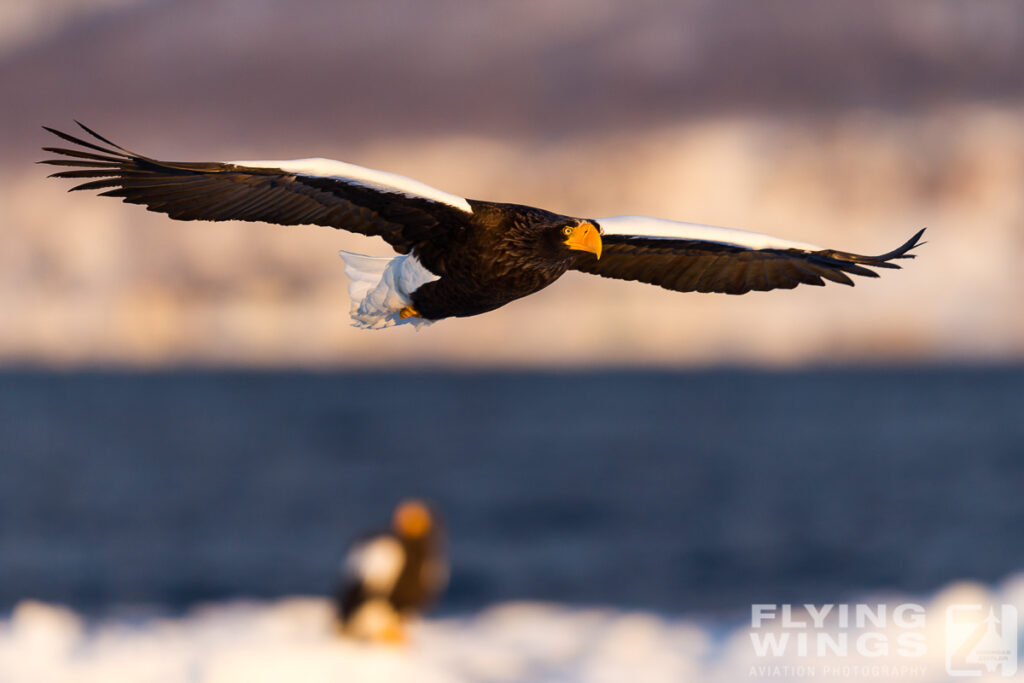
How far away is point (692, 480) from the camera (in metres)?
62.8

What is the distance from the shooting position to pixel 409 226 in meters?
6.46

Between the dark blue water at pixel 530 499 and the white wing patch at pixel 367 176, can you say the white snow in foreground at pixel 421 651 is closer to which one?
the white wing patch at pixel 367 176

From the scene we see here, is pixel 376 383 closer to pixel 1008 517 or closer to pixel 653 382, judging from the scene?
pixel 653 382

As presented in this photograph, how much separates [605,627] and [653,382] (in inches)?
6363

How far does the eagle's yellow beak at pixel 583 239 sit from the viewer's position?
6.16 m

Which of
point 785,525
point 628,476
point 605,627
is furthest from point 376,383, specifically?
point 605,627

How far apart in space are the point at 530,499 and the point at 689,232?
4693 cm

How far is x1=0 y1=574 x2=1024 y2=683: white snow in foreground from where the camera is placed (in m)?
16.2

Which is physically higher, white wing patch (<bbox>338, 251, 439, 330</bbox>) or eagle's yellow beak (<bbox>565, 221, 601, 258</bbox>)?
eagle's yellow beak (<bbox>565, 221, 601, 258</bbox>)

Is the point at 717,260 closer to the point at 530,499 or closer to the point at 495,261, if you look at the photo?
the point at 495,261

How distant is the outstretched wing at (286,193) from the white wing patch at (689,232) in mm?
953

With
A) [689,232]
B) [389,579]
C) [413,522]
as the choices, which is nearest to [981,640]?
[413,522]

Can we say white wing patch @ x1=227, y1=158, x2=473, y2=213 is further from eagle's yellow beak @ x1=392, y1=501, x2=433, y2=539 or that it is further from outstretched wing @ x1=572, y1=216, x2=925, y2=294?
eagle's yellow beak @ x1=392, y1=501, x2=433, y2=539

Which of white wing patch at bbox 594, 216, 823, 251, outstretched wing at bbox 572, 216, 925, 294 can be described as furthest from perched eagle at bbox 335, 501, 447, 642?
white wing patch at bbox 594, 216, 823, 251
